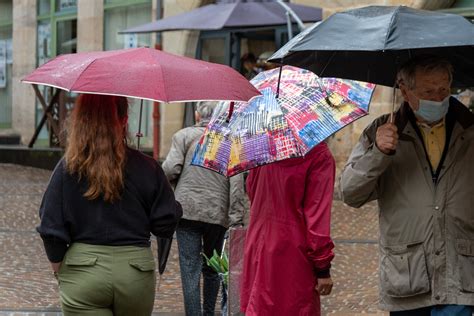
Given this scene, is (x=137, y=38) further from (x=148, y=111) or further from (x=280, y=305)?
(x=280, y=305)

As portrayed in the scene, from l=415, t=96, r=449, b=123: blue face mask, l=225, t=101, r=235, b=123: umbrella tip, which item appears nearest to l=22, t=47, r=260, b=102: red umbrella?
l=225, t=101, r=235, b=123: umbrella tip

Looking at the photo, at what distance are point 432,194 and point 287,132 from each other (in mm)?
729

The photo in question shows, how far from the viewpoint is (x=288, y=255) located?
4582 mm

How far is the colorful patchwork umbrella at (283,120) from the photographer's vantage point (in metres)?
4.52

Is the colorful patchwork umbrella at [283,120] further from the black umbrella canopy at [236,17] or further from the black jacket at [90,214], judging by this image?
the black umbrella canopy at [236,17]

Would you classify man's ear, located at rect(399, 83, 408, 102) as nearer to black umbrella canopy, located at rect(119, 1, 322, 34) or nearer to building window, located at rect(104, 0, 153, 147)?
black umbrella canopy, located at rect(119, 1, 322, 34)

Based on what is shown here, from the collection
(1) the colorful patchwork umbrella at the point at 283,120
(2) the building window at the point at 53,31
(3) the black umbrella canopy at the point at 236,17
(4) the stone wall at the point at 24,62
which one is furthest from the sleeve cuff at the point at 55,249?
(4) the stone wall at the point at 24,62

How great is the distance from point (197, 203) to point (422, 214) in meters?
2.66

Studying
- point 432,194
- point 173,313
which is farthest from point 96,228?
point 173,313

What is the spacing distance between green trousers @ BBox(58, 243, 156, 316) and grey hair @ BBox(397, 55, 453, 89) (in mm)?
1247

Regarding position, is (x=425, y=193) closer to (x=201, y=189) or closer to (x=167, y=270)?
(x=201, y=189)

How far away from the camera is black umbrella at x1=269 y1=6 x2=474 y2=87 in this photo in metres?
3.86

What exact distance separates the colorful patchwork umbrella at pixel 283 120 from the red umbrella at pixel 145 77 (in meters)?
0.25

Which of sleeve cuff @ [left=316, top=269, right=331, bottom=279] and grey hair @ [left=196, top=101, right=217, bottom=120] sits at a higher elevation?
grey hair @ [left=196, top=101, right=217, bottom=120]
